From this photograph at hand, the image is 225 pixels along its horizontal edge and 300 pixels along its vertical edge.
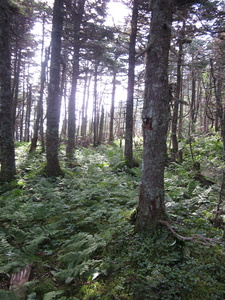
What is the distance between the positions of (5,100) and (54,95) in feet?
6.06

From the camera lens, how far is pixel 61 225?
4.73m

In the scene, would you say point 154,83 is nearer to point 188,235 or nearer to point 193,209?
point 188,235

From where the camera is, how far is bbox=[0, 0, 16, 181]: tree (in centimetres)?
757

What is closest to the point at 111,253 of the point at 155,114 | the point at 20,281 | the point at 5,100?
the point at 20,281

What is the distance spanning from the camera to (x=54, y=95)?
849 centimetres

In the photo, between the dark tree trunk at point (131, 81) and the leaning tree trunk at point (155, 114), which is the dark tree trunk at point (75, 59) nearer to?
the dark tree trunk at point (131, 81)

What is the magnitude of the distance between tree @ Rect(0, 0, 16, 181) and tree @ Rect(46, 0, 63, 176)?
4.84ft

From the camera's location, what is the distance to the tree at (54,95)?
8461mm

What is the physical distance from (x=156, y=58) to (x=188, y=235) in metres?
3.32

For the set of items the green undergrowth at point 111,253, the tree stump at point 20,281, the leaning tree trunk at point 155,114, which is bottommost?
the tree stump at point 20,281

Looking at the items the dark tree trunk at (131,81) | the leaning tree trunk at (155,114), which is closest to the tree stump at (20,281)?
the leaning tree trunk at (155,114)

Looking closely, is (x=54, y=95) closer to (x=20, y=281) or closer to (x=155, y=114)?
(x=155, y=114)

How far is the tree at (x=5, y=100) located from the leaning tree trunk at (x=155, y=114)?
594cm

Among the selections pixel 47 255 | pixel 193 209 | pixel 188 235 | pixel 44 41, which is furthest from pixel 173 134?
pixel 44 41
